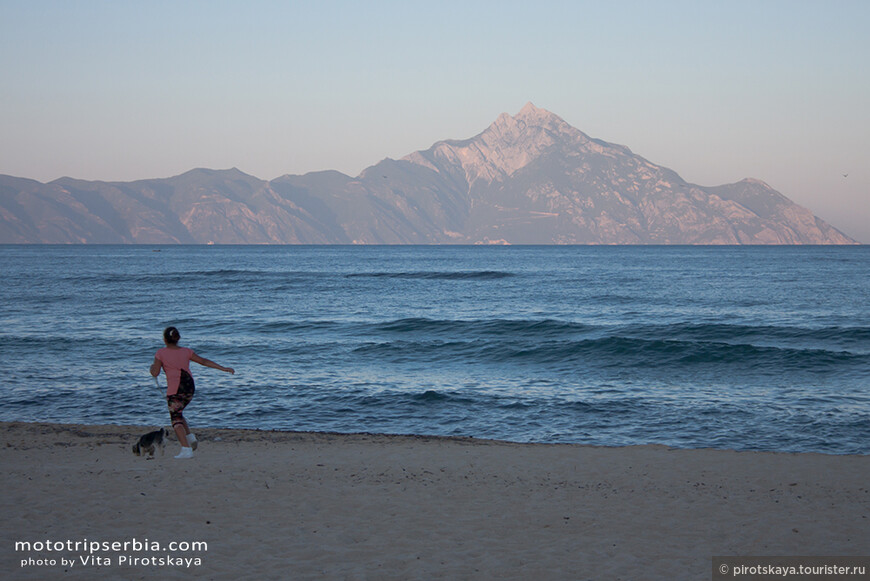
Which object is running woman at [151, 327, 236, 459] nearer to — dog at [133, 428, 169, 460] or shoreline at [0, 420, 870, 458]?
dog at [133, 428, 169, 460]

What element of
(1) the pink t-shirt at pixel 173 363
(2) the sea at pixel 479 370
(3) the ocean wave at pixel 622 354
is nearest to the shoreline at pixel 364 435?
(2) the sea at pixel 479 370

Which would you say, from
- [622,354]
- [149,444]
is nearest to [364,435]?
[149,444]

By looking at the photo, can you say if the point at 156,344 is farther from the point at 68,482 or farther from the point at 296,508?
the point at 296,508

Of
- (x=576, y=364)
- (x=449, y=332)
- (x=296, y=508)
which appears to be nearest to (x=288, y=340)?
(x=449, y=332)

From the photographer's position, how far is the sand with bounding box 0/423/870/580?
660 cm

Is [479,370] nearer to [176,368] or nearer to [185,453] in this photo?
[185,453]

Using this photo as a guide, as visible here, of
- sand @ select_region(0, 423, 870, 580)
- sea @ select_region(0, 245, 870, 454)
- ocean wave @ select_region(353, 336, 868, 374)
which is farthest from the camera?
ocean wave @ select_region(353, 336, 868, 374)

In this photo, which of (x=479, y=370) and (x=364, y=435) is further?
(x=479, y=370)

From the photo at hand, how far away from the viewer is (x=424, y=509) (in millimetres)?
8383

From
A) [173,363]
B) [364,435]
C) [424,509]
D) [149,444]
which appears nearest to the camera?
[424,509]

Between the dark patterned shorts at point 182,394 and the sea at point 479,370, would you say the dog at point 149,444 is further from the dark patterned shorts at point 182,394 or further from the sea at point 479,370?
the sea at point 479,370

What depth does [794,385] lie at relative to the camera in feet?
62.0

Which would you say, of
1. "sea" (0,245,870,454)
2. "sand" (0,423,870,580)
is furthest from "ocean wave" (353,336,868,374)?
"sand" (0,423,870,580)

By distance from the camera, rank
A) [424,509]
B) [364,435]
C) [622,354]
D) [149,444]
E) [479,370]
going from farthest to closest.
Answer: [622,354], [479,370], [364,435], [149,444], [424,509]
